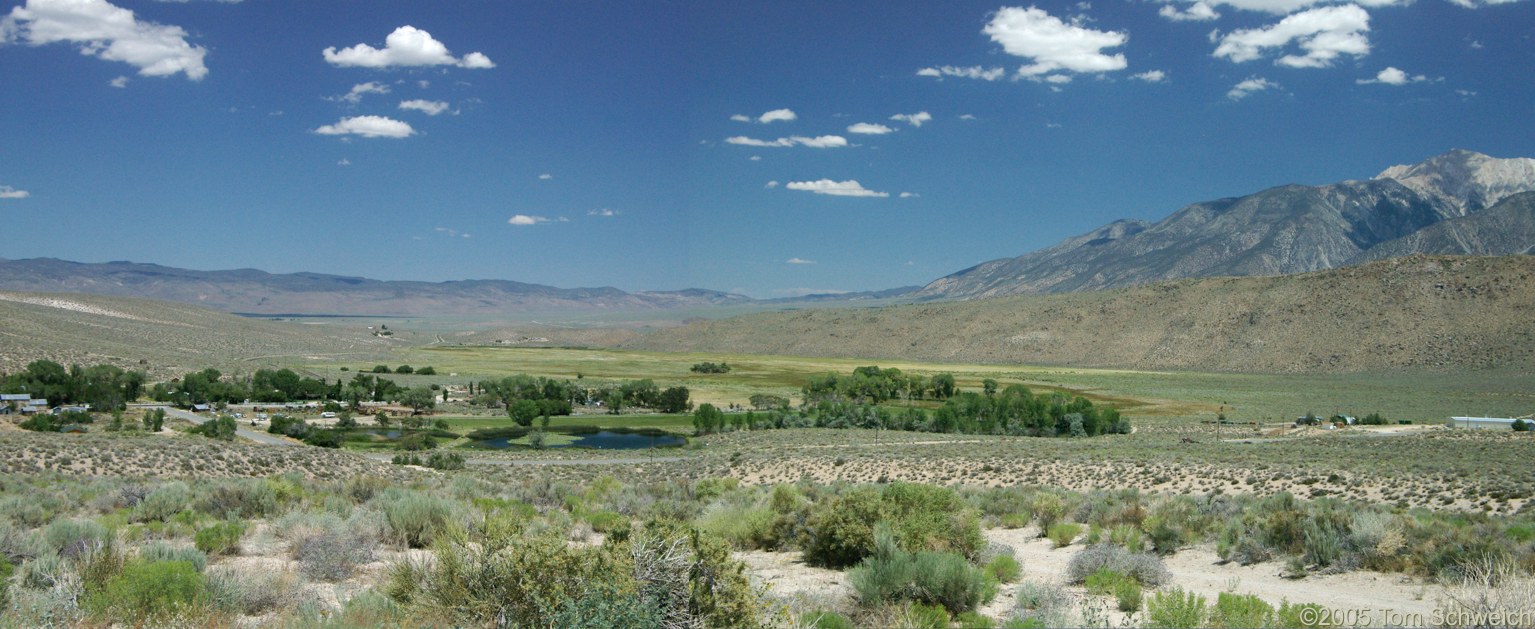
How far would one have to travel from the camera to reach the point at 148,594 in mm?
7734

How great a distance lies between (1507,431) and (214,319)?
15981cm

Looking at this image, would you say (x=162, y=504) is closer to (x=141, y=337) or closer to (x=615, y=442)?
(x=615, y=442)

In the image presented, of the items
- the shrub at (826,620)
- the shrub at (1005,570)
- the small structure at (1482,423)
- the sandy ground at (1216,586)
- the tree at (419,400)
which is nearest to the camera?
the shrub at (826,620)

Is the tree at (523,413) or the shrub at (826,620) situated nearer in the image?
the shrub at (826,620)

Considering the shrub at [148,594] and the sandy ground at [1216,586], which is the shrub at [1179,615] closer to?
the sandy ground at [1216,586]

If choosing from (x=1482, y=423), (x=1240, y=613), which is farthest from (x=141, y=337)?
(x=1240, y=613)

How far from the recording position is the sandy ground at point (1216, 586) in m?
8.96

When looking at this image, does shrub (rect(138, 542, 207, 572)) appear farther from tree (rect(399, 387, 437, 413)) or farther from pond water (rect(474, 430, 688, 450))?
tree (rect(399, 387, 437, 413))

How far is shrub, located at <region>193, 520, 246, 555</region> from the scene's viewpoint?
11.3 m

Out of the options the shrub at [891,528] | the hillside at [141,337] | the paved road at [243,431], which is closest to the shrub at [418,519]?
the shrub at [891,528]

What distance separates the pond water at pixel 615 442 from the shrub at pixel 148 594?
48.5m

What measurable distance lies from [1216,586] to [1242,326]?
140m

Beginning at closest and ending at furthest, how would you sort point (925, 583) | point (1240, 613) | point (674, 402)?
point (1240, 613), point (925, 583), point (674, 402)

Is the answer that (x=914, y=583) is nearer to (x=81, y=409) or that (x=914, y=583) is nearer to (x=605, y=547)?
(x=605, y=547)
